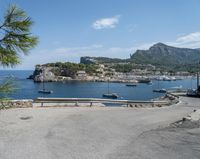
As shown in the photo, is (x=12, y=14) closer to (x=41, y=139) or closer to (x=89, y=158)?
(x=89, y=158)

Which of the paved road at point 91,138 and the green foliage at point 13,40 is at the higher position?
the green foliage at point 13,40

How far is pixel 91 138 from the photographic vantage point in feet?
44.7

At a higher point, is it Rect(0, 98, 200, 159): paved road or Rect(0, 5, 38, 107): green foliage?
Rect(0, 5, 38, 107): green foliage

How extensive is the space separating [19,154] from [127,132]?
5537 millimetres

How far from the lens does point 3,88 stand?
27.8ft

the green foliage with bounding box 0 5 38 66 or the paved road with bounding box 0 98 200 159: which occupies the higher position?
the green foliage with bounding box 0 5 38 66

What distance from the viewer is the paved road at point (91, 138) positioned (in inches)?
436

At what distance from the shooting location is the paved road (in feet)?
36.3

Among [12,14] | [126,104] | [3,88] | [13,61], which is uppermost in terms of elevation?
[12,14]

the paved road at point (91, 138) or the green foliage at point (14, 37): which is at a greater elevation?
the green foliage at point (14, 37)

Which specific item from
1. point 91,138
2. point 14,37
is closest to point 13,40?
point 14,37

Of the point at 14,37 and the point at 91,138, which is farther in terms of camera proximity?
the point at 91,138

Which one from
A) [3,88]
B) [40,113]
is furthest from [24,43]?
[40,113]

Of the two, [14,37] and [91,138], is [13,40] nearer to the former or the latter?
[14,37]
